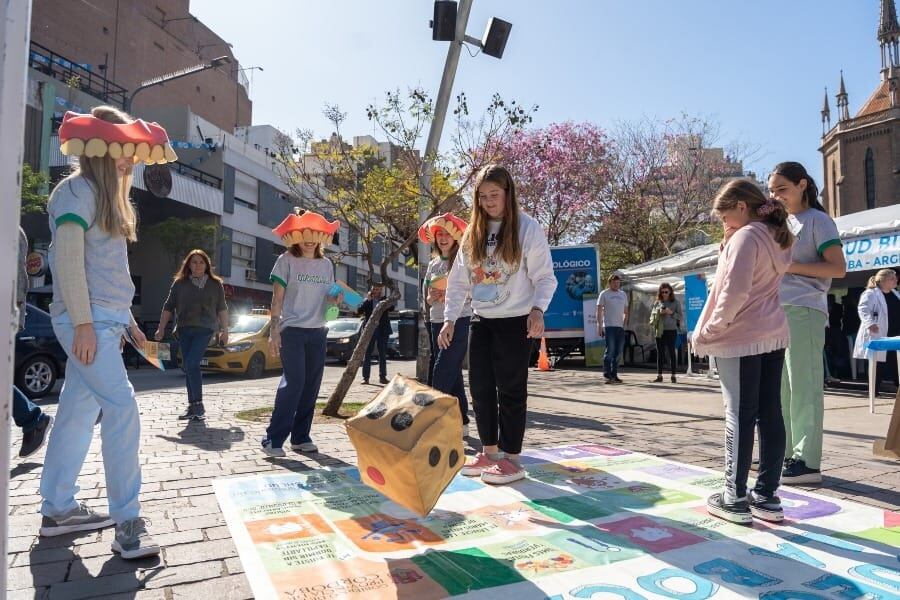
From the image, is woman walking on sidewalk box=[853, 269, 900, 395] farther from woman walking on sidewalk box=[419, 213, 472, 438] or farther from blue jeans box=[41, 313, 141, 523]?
blue jeans box=[41, 313, 141, 523]

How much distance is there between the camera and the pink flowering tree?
25.4 metres

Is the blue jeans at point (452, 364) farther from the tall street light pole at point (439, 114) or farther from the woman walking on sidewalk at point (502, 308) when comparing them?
the tall street light pole at point (439, 114)

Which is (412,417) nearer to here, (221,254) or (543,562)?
(543,562)

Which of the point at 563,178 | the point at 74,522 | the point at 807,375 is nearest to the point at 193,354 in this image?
the point at 74,522

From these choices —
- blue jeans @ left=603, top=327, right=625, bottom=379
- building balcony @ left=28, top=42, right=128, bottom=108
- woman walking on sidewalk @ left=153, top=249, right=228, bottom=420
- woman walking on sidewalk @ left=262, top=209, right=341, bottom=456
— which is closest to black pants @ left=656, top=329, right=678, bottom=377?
blue jeans @ left=603, top=327, right=625, bottom=379

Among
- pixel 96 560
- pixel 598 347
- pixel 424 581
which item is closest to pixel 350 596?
pixel 424 581

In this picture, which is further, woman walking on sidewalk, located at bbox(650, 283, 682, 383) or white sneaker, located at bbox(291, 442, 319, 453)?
woman walking on sidewalk, located at bbox(650, 283, 682, 383)

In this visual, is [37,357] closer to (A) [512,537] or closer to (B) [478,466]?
(B) [478,466]

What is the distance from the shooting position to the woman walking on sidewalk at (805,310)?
3.77 m

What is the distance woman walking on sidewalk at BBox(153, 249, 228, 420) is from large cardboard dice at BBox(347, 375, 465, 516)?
13.5 ft

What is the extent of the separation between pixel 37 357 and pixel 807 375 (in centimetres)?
1039

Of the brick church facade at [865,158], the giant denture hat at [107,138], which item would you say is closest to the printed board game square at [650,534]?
the giant denture hat at [107,138]

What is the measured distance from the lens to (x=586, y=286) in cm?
1675

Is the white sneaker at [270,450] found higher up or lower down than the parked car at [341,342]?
lower down
